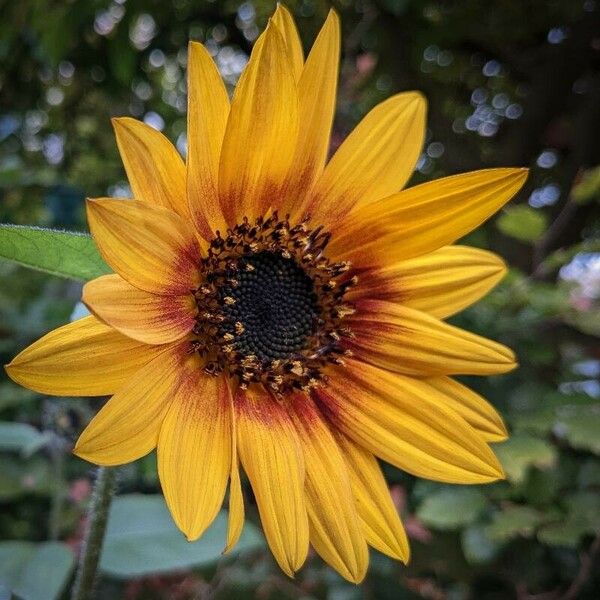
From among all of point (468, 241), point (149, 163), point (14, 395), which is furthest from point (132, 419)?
point (468, 241)

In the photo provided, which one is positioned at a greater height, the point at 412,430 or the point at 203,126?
the point at 203,126

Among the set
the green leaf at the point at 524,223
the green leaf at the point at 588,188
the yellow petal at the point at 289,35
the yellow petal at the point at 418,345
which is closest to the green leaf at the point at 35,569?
the yellow petal at the point at 418,345

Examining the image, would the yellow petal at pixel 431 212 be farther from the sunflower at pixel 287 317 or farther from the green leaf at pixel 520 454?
the green leaf at pixel 520 454

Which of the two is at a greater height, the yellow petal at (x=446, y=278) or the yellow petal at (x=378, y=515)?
the yellow petal at (x=446, y=278)

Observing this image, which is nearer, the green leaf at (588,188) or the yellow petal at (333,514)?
the yellow petal at (333,514)

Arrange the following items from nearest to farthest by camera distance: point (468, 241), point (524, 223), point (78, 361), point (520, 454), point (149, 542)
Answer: point (78, 361) → point (149, 542) → point (520, 454) → point (524, 223) → point (468, 241)

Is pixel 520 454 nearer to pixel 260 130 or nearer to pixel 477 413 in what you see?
pixel 477 413

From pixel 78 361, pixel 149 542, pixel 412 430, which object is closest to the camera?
pixel 78 361
